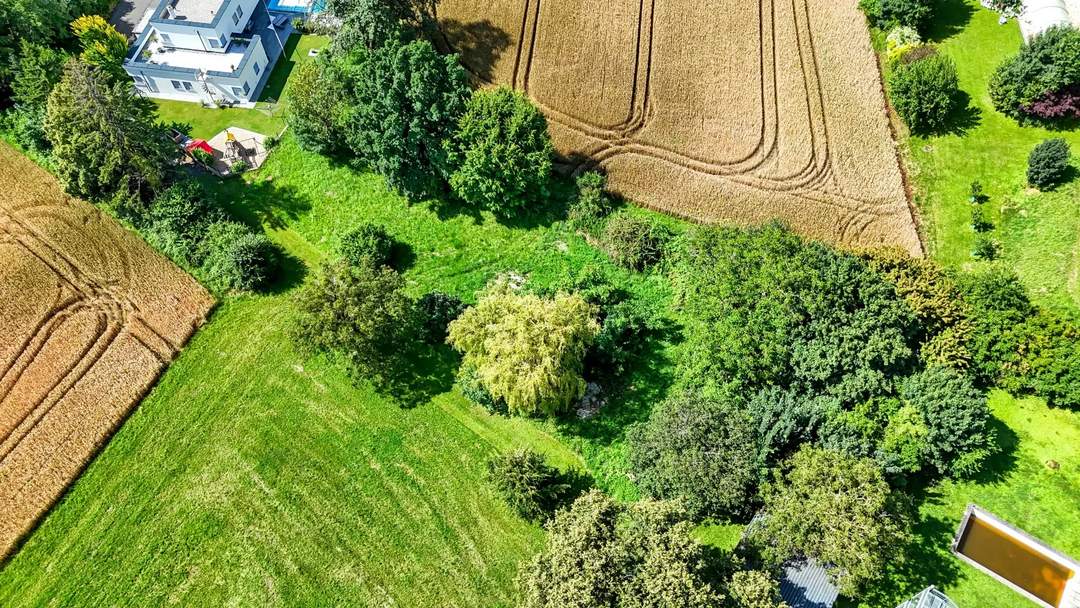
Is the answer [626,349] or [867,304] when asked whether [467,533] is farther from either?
[867,304]

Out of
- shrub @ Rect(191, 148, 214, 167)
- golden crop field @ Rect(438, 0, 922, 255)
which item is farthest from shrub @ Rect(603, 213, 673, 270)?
shrub @ Rect(191, 148, 214, 167)

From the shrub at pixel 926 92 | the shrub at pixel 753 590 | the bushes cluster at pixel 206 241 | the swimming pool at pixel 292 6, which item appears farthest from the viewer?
the swimming pool at pixel 292 6

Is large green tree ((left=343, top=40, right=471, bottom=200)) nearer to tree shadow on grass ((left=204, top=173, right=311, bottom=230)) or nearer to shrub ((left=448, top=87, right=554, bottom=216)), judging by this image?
shrub ((left=448, top=87, right=554, bottom=216))

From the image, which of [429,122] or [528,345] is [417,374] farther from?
[429,122]

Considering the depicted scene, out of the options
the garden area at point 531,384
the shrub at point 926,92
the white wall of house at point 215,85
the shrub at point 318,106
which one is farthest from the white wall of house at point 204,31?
the shrub at point 926,92

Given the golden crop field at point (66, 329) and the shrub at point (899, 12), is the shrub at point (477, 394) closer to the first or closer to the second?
the golden crop field at point (66, 329)

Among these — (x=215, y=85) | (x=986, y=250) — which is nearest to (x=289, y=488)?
(x=215, y=85)
